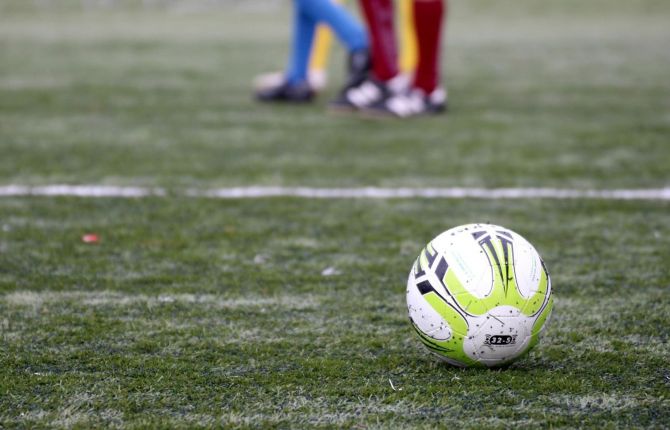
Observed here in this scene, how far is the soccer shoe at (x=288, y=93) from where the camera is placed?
7375 millimetres

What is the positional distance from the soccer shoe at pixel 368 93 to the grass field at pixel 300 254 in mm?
139

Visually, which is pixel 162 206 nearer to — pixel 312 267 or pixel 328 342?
pixel 312 267

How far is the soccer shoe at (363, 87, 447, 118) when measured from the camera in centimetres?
658

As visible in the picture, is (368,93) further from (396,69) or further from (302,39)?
(302,39)

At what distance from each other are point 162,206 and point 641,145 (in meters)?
2.94

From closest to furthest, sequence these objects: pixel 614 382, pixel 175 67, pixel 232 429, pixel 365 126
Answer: pixel 232 429 < pixel 614 382 < pixel 365 126 < pixel 175 67

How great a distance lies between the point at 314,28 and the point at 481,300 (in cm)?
514

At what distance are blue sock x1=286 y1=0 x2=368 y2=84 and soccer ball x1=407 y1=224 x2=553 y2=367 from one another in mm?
4222

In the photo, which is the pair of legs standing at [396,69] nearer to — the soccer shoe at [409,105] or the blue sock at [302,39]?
the soccer shoe at [409,105]

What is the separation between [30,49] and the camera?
10.3 metres

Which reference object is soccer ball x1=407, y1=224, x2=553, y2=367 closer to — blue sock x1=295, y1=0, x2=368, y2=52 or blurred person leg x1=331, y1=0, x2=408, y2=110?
blurred person leg x1=331, y1=0, x2=408, y2=110

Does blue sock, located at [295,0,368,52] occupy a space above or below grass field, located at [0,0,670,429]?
above

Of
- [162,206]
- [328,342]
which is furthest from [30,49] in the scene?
[328,342]

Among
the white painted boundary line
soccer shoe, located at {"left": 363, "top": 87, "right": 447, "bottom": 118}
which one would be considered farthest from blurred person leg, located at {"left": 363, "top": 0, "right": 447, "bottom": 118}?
the white painted boundary line
